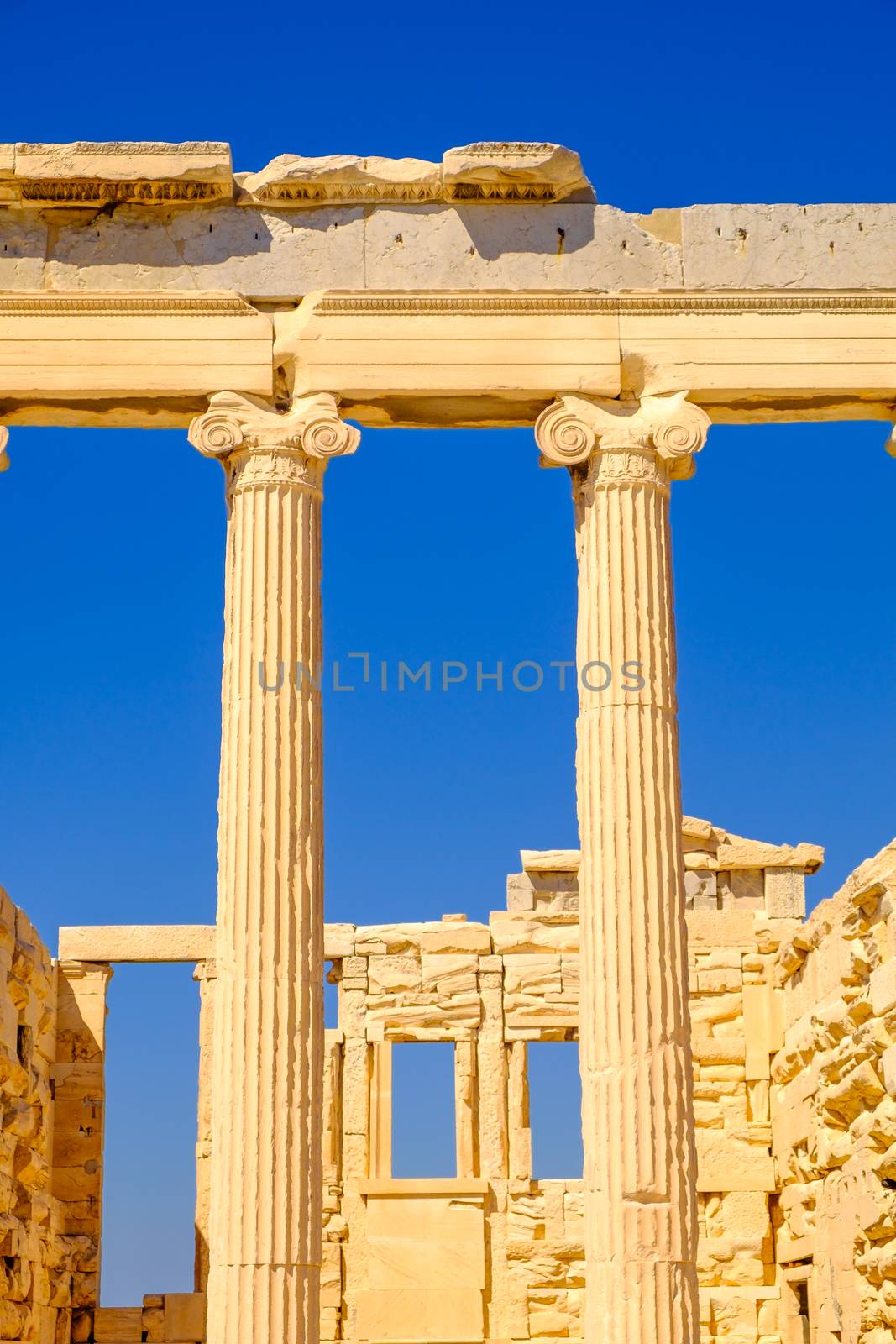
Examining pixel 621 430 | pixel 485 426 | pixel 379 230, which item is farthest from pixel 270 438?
pixel 621 430

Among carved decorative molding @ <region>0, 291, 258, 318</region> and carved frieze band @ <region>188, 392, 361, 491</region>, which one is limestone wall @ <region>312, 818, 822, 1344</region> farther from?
carved decorative molding @ <region>0, 291, 258, 318</region>

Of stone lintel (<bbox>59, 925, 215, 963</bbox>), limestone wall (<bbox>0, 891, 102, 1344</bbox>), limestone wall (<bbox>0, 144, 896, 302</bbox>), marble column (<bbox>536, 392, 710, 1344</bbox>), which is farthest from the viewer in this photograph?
stone lintel (<bbox>59, 925, 215, 963</bbox>)

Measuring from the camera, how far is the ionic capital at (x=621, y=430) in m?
20.9

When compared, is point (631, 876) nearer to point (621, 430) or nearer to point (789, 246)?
point (621, 430)

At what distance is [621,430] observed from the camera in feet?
68.9

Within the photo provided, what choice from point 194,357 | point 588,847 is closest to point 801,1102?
point 588,847

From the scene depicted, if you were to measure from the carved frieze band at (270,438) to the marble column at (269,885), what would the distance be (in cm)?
2

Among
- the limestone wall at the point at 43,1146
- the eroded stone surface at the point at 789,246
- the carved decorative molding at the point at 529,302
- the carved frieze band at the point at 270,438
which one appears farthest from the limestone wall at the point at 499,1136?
the carved frieze band at the point at 270,438

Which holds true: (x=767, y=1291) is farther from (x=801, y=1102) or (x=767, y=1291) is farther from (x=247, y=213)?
(x=247, y=213)

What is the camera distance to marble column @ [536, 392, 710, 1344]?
61.5ft

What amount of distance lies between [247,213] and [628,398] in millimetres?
4323

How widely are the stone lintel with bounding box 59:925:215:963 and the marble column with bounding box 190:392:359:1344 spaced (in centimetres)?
1288

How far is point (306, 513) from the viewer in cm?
2081

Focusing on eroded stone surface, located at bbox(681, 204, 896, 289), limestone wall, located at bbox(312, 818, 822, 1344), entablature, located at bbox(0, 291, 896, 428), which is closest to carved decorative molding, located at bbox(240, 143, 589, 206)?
entablature, located at bbox(0, 291, 896, 428)
